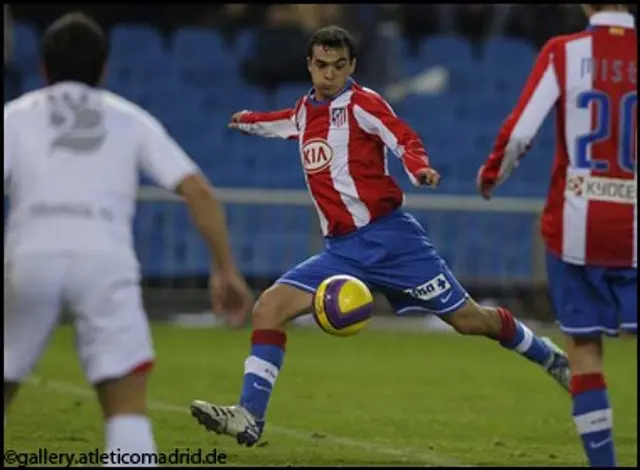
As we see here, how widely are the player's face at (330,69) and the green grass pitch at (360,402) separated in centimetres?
204

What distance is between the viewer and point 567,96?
8.64 m

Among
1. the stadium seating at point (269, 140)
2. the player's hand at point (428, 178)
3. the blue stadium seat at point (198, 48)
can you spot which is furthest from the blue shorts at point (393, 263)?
the blue stadium seat at point (198, 48)

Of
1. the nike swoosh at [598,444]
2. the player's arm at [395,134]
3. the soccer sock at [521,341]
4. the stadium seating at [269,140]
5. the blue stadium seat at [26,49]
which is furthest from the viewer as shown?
the blue stadium seat at [26,49]

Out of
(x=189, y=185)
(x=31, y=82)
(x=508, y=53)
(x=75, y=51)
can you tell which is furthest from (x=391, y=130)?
(x=508, y=53)

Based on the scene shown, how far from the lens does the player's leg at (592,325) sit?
8523 millimetres

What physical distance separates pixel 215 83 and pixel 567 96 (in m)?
15.3

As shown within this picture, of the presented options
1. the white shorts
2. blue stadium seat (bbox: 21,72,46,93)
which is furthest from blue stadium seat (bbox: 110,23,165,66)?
the white shorts

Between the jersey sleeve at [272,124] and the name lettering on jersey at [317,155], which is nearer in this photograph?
the name lettering on jersey at [317,155]

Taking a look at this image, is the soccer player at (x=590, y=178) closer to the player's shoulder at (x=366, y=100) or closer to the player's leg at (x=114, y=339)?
the player's shoulder at (x=366, y=100)

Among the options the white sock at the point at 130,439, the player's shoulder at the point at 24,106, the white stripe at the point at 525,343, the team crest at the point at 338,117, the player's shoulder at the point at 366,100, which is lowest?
the white stripe at the point at 525,343

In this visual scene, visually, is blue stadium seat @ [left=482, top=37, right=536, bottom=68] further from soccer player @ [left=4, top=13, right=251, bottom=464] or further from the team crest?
soccer player @ [left=4, top=13, right=251, bottom=464]

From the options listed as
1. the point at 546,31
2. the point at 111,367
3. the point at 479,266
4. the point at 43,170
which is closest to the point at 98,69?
the point at 43,170

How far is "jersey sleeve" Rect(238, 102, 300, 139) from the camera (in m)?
10.3

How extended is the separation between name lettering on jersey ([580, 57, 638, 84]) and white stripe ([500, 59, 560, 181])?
0.52ft
